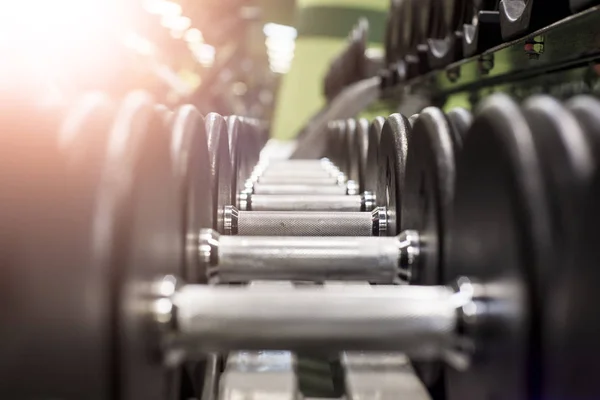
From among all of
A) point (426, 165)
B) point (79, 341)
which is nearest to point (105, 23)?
point (426, 165)

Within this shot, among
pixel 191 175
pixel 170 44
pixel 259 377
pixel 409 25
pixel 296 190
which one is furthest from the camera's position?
pixel 170 44

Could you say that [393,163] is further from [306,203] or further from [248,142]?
[248,142]

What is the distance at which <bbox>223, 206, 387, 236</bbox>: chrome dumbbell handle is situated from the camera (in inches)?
40.5

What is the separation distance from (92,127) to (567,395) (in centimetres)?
40

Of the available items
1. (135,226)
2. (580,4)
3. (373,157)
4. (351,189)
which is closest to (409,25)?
(351,189)

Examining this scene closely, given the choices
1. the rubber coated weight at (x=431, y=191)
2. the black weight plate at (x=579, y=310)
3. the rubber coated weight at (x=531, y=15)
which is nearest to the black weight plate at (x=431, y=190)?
the rubber coated weight at (x=431, y=191)

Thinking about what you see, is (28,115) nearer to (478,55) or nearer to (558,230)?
(558,230)

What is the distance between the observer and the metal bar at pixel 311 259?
2.63ft

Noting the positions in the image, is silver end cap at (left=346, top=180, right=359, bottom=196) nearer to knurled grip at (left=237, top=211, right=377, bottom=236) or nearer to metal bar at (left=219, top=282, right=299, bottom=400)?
knurled grip at (left=237, top=211, right=377, bottom=236)

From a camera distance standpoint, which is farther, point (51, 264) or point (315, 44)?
point (315, 44)

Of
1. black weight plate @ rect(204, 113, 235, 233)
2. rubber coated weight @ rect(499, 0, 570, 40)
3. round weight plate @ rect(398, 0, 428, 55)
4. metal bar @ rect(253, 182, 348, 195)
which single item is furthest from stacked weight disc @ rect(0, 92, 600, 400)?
round weight plate @ rect(398, 0, 428, 55)

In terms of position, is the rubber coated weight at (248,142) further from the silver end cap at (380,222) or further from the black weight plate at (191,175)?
the black weight plate at (191,175)

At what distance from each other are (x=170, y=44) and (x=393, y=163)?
400 centimetres

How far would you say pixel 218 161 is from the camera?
3.31ft
